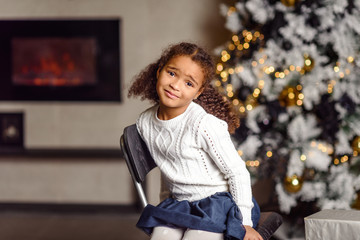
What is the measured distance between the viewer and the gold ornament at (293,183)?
2.66m

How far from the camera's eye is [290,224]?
294cm

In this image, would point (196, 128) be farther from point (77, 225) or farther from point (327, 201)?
point (77, 225)

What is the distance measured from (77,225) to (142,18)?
1.47 metres

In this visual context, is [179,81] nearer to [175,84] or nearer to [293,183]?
[175,84]

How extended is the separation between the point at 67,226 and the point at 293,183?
1.47 meters

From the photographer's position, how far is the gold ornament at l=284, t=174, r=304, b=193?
2.66 metres

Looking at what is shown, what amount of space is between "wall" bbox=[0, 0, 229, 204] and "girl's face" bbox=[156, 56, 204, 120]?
2.02 meters

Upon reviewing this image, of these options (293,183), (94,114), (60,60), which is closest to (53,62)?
(60,60)

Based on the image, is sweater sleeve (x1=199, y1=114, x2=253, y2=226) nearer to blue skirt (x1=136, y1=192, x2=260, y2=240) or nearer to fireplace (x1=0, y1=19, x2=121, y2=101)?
blue skirt (x1=136, y1=192, x2=260, y2=240)

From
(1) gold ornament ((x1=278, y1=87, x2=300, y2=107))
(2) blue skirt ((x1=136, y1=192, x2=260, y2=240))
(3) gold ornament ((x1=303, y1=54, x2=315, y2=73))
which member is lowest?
(2) blue skirt ((x1=136, y1=192, x2=260, y2=240))

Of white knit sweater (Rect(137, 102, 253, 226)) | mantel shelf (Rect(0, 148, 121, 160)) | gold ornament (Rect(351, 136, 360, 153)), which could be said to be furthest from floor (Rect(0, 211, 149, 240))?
white knit sweater (Rect(137, 102, 253, 226))

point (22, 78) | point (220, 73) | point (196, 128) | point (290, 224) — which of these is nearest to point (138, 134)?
point (196, 128)

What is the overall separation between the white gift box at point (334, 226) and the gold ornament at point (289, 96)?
→ 1.29 m

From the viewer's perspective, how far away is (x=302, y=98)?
2.64 m
